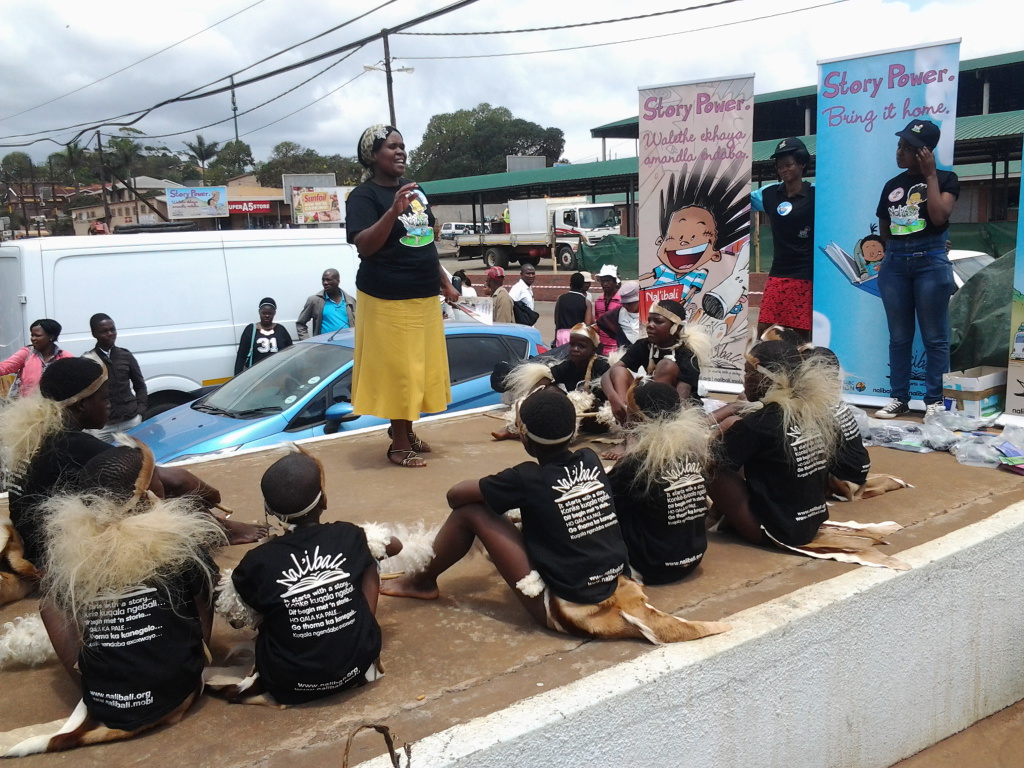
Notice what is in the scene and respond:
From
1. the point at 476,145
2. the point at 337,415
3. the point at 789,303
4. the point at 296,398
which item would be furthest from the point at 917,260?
the point at 476,145

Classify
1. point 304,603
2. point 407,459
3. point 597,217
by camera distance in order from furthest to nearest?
point 597,217, point 407,459, point 304,603

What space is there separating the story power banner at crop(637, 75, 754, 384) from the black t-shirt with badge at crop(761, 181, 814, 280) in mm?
402

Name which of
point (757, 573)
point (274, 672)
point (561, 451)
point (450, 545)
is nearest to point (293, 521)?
point (274, 672)

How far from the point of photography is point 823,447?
153 inches

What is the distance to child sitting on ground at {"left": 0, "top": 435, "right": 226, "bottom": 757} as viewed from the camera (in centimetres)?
256

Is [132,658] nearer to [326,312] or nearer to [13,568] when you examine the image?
[13,568]

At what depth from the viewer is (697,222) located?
24.4ft

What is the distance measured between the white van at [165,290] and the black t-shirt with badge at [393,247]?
13.4 ft

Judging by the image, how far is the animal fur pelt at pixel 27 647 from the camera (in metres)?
3.10

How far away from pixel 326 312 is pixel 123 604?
21.9ft

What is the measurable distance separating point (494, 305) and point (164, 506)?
→ 818cm

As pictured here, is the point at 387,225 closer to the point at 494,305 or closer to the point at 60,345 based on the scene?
the point at 60,345

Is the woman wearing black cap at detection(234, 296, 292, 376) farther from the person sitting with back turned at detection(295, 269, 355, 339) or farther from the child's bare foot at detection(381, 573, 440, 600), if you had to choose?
the child's bare foot at detection(381, 573, 440, 600)

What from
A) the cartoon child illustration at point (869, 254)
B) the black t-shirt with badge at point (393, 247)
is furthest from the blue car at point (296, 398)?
the cartoon child illustration at point (869, 254)
